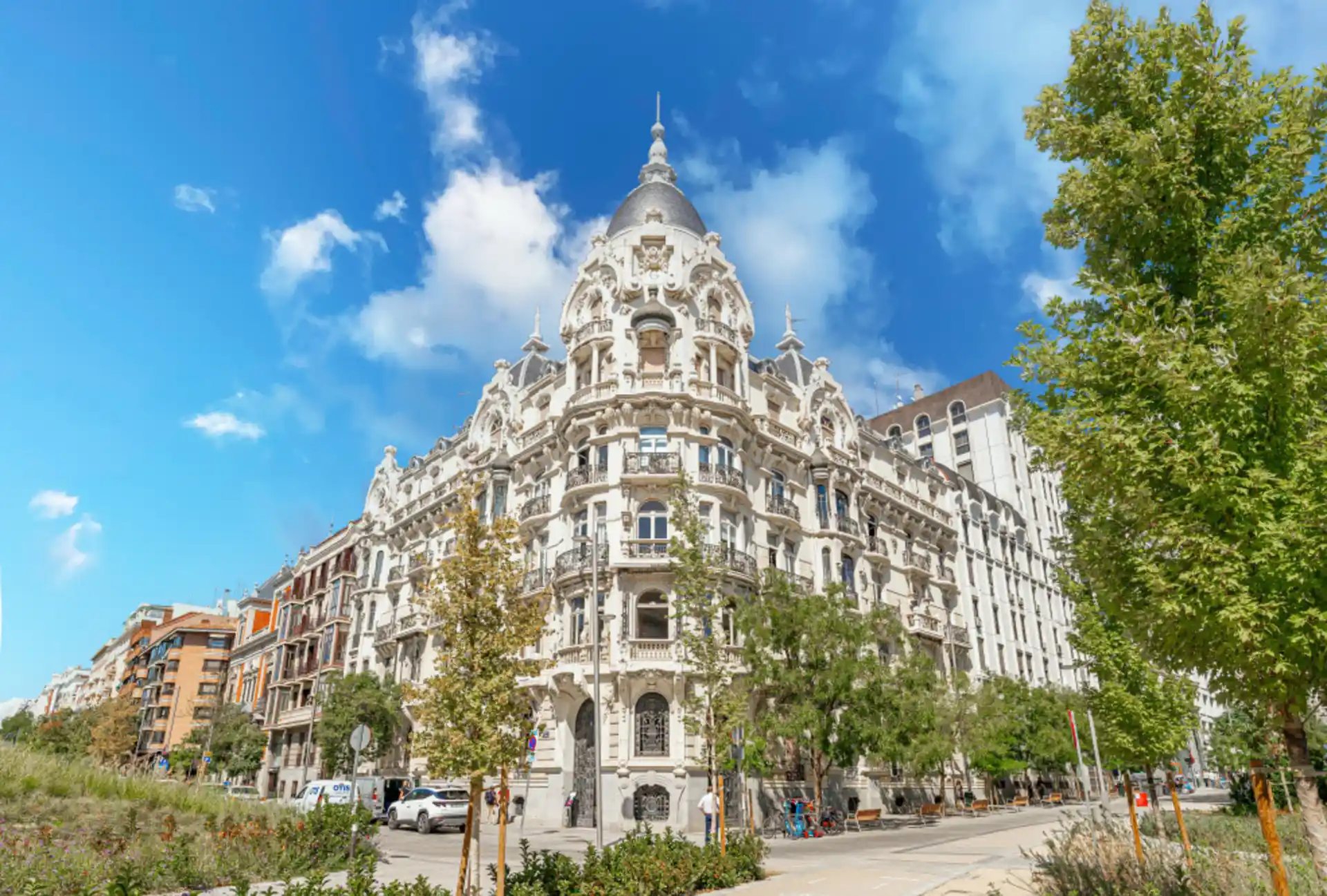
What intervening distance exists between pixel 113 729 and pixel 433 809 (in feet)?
156

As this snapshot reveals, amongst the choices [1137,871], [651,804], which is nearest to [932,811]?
[651,804]

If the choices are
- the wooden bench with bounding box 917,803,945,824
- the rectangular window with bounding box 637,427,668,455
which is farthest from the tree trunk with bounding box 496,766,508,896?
the wooden bench with bounding box 917,803,945,824

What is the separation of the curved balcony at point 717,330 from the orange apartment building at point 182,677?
7521 centimetres

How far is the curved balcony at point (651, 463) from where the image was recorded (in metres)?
32.4

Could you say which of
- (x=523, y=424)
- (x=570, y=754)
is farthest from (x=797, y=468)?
(x=570, y=754)

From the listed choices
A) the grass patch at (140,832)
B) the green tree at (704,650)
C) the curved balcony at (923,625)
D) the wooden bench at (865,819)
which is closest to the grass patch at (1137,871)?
the green tree at (704,650)

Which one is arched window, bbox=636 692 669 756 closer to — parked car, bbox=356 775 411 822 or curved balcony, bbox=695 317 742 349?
parked car, bbox=356 775 411 822

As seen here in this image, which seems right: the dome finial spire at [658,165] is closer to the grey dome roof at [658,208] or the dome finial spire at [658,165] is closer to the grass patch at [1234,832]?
the grey dome roof at [658,208]

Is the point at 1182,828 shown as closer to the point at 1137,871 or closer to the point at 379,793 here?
the point at 1137,871

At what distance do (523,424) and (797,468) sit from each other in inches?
576

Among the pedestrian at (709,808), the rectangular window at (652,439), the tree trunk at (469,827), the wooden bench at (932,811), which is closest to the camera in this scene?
the tree trunk at (469,827)

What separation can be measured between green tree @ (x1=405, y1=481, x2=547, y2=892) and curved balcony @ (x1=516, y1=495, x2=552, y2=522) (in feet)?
74.4

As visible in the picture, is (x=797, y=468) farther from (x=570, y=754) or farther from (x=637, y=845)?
(x=637, y=845)

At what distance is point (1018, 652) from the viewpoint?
54.2 m
